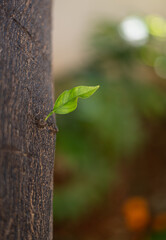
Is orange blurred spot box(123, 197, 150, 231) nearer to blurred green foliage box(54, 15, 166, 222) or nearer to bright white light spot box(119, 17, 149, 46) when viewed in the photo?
blurred green foliage box(54, 15, 166, 222)

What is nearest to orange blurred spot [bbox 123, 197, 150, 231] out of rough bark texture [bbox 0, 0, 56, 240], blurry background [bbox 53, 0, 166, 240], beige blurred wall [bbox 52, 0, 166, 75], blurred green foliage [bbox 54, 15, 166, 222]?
blurry background [bbox 53, 0, 166, 240]

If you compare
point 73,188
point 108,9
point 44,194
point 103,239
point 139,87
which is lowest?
point 103,239

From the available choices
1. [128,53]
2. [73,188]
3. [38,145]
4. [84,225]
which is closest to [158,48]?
[128,53]

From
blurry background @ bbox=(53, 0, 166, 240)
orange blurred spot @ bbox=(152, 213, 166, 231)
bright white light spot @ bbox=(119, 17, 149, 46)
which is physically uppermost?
bright white light spot @ bbox=(119, 17, 149, 46)

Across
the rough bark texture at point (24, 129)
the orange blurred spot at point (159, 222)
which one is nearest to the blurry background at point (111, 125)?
the orange blurred spot at point (159, 222)

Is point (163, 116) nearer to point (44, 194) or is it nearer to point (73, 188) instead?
point (73, 188)

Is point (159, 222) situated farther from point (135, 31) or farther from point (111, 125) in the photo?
point (135, 31)
